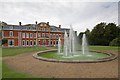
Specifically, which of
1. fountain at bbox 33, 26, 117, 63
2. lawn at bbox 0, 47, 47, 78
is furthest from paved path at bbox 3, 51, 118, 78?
fountain at bbox 33, 26, 117, 63

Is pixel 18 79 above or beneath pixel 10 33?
beneath

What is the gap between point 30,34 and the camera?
5138 cm

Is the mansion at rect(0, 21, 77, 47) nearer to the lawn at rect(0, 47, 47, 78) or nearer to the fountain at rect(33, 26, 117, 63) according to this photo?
the lawn at rect(0, 47, 47, 78)

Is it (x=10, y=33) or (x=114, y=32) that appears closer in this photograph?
(x=10, y=33)

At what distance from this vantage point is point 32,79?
9016mm

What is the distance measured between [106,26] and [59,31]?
17.7 metres

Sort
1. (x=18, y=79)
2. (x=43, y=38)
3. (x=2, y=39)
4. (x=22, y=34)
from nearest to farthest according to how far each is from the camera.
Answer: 1. (x=18, y=79)
2. (x=2, y=39)
3. (x=22, y=34)
4. (x=43, y=38)

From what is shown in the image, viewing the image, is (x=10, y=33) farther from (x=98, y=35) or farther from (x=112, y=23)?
(x=112, y=23)

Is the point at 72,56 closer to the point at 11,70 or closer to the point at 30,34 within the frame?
the point at 11,70

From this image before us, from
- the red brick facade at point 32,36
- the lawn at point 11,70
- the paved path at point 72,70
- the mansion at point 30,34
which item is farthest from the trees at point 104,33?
the paved path at point 72,70

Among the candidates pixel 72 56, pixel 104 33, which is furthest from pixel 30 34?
pixel 72 56

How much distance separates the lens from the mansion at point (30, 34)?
47.8 meters

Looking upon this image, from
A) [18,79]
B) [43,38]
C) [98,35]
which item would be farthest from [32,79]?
[98,35]

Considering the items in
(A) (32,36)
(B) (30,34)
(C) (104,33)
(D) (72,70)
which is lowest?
(D) (72,70)
